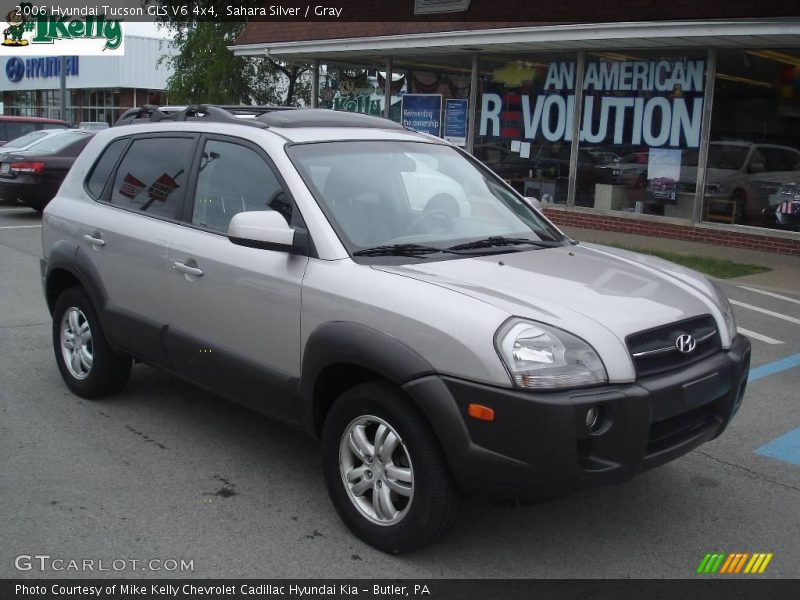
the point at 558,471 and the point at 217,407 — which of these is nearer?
the point at 558,471

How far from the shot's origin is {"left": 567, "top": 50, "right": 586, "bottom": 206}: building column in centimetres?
1504

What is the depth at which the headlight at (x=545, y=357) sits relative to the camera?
330cm

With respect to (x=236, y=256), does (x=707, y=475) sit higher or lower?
lower

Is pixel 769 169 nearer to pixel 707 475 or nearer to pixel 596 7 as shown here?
pixel 596 7

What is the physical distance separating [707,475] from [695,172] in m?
9.94

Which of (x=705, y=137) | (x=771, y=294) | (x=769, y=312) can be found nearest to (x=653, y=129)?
→ (x=705, y=137)

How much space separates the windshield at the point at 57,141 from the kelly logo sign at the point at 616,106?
25.0ft

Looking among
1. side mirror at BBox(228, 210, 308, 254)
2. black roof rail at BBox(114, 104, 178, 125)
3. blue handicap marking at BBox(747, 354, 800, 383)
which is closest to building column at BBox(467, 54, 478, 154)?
blue handicap marking at BBox(747, 354, 800, 383)

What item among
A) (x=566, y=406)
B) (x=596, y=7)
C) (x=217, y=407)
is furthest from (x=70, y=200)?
(x=596, y=7)

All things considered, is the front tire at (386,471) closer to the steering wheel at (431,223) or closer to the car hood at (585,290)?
the car hood at (585,290)

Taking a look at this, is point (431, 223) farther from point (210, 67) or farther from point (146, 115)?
point (210, 67)

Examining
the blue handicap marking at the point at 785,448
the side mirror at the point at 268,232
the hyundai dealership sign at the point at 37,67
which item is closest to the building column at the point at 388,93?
the blue handicap marking at the point at 785,448
